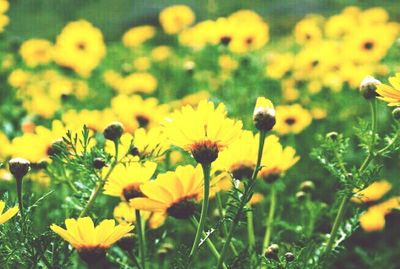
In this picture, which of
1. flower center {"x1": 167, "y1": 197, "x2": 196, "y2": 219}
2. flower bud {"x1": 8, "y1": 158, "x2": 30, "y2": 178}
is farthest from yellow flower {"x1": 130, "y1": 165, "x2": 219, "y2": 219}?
flower bud {"x1": 8, "y1": 158, "x2": 30, "y2": 178}

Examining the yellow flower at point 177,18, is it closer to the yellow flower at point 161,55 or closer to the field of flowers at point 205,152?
the field of flowers at point 205,152

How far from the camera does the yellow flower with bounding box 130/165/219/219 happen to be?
1.31m

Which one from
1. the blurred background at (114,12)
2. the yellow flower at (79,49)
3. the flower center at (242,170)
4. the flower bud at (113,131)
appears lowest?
the blurred background at (114,12)

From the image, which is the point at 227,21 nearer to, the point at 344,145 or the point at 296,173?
the point at 296,173

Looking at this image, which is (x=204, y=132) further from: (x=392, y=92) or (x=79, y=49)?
(x=79, y=49)

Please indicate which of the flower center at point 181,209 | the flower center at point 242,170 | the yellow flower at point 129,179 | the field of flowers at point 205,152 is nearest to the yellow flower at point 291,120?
the field of flowers at point 205,152

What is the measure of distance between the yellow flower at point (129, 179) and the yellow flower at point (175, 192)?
13 cm

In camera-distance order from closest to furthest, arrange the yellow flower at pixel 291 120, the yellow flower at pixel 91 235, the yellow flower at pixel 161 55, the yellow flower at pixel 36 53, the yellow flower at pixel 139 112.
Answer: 1. the yellow flower at pixel 91 235
2. the yellow flower at pixel 139 112
3. the yellow flower at pixel 291 120
4. the yellow flower at pixel 36 53
5. the yellow flower at pixel 161 55

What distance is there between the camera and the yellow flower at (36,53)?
424 cm

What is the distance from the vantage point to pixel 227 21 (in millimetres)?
3453

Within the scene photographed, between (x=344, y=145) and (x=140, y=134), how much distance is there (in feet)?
1.49

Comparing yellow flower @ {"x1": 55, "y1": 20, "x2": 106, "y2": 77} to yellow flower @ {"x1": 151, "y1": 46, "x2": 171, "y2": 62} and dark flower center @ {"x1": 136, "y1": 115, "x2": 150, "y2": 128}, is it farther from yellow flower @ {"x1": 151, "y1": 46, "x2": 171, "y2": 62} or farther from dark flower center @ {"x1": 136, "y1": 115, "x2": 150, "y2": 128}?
dark flower center @ {"x1": 136, "y1": 115, "x2": 150, "y2": 128}

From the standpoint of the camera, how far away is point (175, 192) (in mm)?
1333

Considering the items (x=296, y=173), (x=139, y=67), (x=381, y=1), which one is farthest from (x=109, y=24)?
(x=296, y=173)
